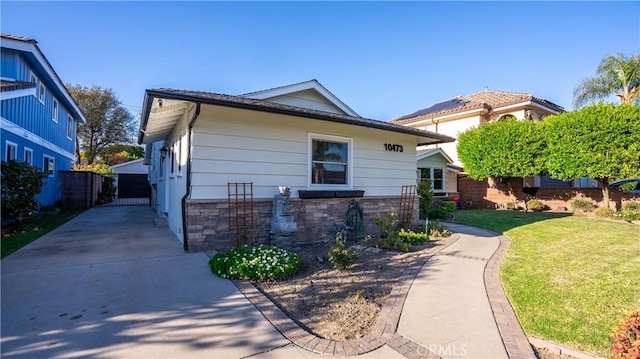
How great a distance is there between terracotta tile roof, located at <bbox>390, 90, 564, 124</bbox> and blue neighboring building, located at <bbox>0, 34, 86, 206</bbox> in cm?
1891

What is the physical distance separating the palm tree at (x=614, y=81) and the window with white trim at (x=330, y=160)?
59.7ft

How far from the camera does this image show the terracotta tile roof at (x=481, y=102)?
1706 centimetres

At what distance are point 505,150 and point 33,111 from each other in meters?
20.1

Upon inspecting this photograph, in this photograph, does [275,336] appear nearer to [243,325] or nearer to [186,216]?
[243,325]

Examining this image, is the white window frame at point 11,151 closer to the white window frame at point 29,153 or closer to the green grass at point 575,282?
the white window frame at point 29,153

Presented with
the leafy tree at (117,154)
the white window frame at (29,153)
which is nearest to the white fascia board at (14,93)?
the white window frame at (29,153)

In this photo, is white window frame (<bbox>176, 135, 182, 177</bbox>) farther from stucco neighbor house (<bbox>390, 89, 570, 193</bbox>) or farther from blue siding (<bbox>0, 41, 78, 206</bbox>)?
stucco neighbor house (<bbox>390, 89, 570, 193</bbox>)

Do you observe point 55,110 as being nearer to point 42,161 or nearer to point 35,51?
point 42,161

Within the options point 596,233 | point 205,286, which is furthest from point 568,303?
point 596,233

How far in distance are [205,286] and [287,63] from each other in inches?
407

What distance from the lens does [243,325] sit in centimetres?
320

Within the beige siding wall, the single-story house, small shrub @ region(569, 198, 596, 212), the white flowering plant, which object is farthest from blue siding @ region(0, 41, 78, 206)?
small shrub @ region(569, 198, 596, 212)

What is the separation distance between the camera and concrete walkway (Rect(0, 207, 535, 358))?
2775mm

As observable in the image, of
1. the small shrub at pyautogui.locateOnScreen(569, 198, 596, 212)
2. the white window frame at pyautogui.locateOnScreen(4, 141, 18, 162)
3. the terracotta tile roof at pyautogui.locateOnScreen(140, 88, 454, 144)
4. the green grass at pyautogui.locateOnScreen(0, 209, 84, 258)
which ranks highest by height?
the terracotta tile roof at pyautogui.locateOnScreen(140, 88, 454, 144)
